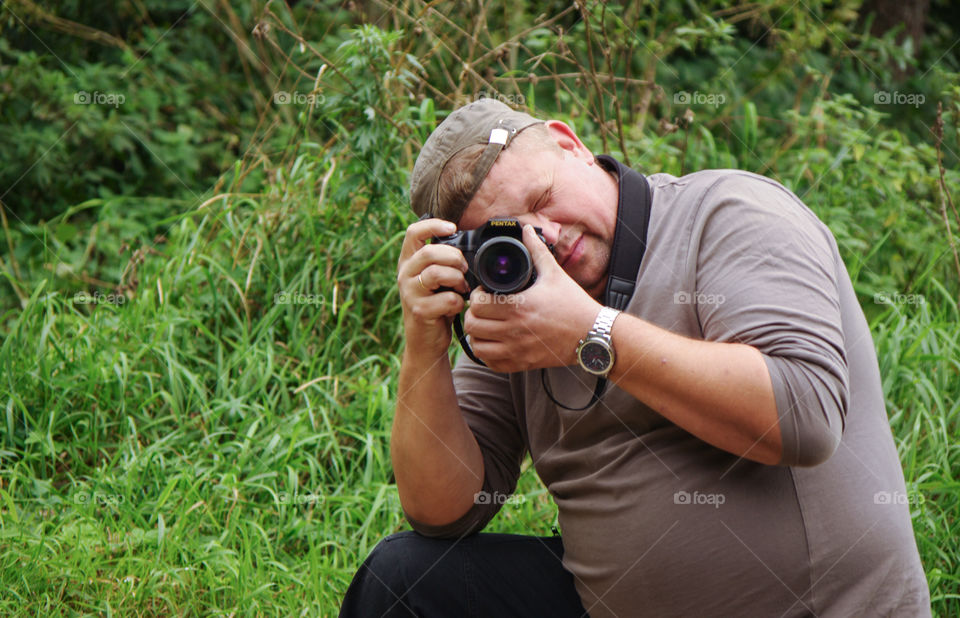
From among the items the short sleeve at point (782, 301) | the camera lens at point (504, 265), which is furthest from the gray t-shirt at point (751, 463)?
the camera lens at point (504, 265)

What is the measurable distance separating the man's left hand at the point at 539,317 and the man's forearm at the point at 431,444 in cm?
20

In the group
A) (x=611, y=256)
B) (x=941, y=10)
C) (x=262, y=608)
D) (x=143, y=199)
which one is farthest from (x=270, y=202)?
(x=941, y=10)

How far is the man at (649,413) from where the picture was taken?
1348 mm

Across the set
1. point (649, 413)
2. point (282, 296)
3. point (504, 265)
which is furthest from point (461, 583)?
point (282, 296)

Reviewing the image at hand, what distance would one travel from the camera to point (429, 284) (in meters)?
1.62

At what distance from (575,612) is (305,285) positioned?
172cm

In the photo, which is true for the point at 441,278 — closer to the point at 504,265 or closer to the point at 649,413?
the point at 504,265

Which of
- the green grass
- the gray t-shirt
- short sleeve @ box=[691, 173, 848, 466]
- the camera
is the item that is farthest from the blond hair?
the green grass

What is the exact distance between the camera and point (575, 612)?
1.72m

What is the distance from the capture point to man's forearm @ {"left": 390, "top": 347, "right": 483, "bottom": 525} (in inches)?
67.5

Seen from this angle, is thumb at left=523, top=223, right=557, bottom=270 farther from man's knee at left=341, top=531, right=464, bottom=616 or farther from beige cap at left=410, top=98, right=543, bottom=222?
man's knee at left=341, top=531, right=464, bottom=616

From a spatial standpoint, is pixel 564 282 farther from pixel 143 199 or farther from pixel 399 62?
pixel 143 199

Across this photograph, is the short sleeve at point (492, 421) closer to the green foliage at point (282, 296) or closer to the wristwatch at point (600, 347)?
the wristwatch at point (600, 347)

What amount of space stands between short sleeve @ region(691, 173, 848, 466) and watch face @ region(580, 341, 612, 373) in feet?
0.54
